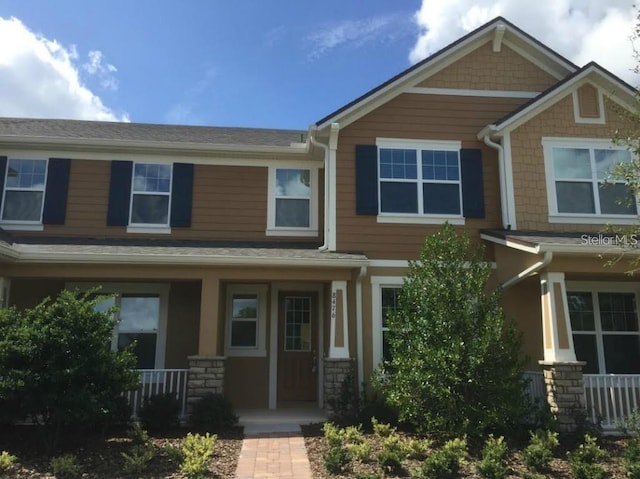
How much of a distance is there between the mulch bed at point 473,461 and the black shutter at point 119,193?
5906mm

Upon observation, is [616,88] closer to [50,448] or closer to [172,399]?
[172,399]

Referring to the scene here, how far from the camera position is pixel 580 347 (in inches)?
406

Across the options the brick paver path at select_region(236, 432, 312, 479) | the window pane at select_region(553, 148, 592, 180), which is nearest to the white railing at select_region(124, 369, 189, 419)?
the brick paver path at select_region(236, 432, 312, 479)

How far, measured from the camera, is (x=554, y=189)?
10500 mm

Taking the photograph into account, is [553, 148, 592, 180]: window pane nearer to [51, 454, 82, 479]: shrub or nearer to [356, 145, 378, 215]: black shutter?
[356, 145, 378, 215]: black shutter

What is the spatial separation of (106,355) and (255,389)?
4.21 m

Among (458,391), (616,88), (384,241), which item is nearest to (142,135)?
(384,241)

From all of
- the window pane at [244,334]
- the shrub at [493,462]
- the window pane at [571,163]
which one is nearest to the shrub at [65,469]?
the shrub at [493,462]

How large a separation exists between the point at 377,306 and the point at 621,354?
487 cm

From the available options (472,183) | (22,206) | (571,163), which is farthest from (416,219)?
(22,206)

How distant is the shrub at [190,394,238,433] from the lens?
8344 millimetres

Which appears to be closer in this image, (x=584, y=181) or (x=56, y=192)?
(x=584, y=181)

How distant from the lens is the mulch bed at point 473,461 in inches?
254

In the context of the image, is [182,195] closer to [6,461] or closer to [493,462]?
[6,461]
